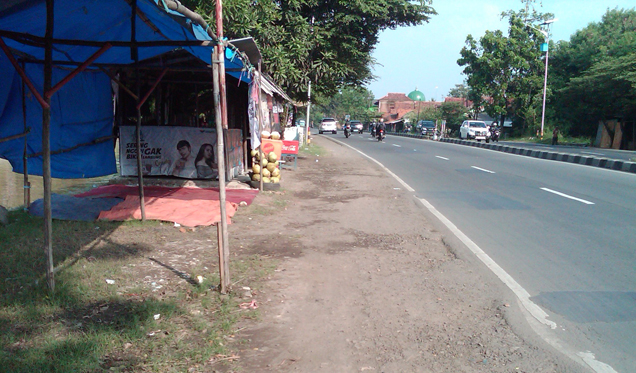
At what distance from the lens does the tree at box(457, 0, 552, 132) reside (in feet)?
154

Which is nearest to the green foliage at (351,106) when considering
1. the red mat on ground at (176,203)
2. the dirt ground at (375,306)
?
the red mat on ground at (176,203)

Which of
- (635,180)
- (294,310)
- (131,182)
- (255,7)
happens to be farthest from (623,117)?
(294,310)

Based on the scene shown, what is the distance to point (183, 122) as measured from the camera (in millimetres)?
12273

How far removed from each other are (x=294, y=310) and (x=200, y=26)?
277cm

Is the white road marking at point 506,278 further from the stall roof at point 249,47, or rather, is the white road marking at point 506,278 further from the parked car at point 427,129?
the parked car at point 427,129

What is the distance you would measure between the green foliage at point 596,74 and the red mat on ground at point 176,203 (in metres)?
29.8

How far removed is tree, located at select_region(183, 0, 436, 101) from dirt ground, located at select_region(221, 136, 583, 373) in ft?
21.1

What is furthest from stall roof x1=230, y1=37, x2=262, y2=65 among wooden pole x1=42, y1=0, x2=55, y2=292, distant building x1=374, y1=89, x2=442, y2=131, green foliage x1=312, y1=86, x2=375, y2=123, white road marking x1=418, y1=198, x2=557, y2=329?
distant building x1=374, y1=89, x2=442, y2=131

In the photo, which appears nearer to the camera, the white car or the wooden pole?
the wooden pole

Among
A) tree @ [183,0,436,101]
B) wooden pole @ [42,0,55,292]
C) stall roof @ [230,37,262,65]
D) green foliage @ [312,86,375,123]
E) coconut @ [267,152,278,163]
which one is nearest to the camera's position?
wooden pole @ [42,0,55,292]

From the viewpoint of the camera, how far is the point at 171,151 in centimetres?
1016

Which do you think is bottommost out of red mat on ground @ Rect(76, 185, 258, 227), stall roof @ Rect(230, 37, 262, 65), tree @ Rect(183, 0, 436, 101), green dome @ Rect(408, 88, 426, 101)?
red mat on ground @ Rect(76, 185, 258, 227)

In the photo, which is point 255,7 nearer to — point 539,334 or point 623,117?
point 539,334

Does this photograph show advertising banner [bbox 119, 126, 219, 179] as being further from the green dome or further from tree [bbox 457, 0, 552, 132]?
the green dome
